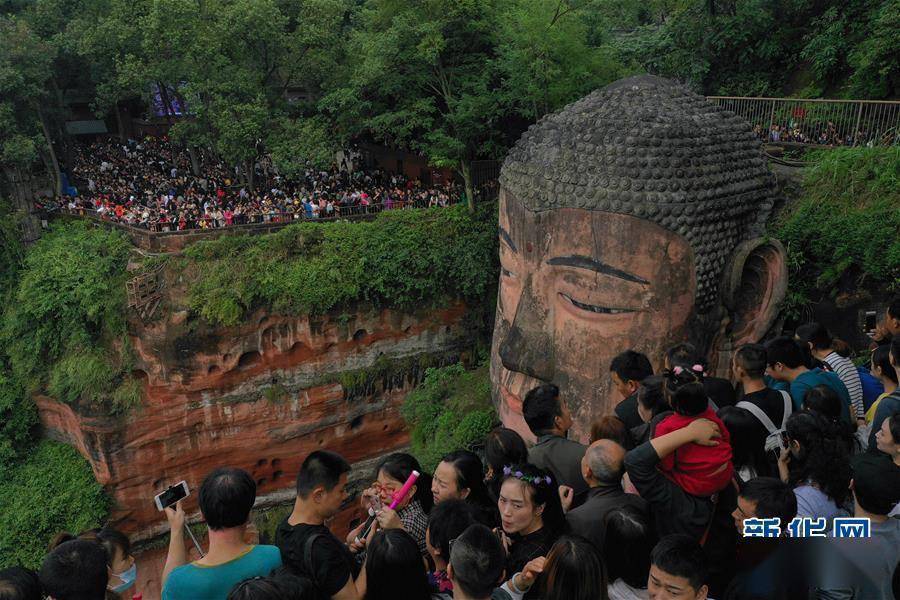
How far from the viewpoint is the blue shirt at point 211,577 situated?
136 inches

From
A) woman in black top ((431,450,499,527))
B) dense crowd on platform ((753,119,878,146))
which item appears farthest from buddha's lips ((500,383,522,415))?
dense crowd on platform ((753,119,878,146))

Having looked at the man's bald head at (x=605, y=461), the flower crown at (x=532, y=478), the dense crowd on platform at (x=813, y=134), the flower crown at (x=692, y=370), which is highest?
the dense crowd on platform at (x=813, y=134)

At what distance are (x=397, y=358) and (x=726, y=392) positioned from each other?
12399 mm

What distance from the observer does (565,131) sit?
7.57m

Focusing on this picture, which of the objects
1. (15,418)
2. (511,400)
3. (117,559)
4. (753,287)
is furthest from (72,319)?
(753,287)

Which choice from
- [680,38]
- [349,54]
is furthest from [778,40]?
[349,54]

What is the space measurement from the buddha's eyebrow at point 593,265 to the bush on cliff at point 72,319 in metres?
11.4

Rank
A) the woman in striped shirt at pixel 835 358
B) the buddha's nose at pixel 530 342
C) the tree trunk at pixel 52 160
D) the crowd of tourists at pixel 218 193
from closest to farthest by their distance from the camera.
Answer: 1. the woman in striped shirt at pixel 835 358
2. the buddha's nose at pixel 530 342
3. the crowd of tourists at pixel 218 193
4. the tree trunk at pixel 52 160


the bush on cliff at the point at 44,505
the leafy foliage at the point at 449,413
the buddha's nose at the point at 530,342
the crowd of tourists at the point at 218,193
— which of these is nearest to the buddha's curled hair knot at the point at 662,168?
the buddha's nose at the point at 530,342

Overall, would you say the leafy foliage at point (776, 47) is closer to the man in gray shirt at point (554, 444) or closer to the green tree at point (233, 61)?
the green tree at point (233, 61)

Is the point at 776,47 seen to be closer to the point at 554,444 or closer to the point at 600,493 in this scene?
the point at 554,444

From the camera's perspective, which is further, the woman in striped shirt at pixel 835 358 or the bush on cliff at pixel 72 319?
the bush on cliff at pixel 72 319

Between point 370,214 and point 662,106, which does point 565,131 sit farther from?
point 370,214

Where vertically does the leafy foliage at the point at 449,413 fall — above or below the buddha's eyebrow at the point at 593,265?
below
